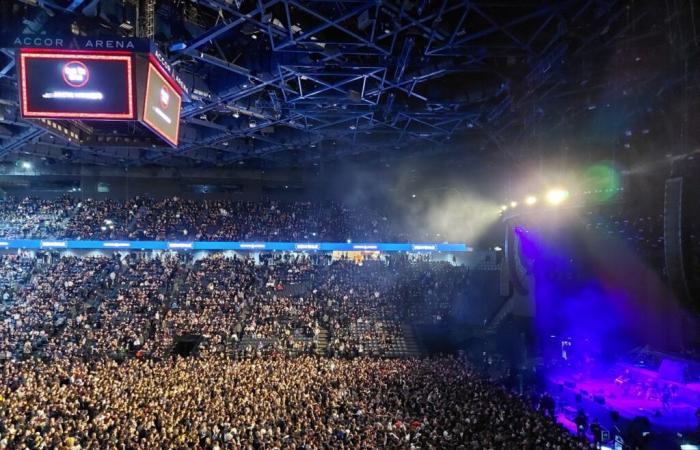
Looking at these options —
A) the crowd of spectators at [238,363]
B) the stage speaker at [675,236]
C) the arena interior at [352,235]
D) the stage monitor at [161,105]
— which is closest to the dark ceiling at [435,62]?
the arena interior at [352,235]

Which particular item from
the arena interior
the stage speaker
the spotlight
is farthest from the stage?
the stage speaker

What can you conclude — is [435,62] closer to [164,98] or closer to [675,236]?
[164,98]

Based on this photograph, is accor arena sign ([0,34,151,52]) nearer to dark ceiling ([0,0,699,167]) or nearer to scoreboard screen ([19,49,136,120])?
scoreboard screen ([19,49,136,120])

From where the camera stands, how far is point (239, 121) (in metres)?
22.8

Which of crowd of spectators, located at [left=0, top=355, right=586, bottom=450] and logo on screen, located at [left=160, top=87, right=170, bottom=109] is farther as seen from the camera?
crowd of spectators, located at [left=0, top=355, right=586, bottom=450]

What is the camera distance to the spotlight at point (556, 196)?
16011 mm

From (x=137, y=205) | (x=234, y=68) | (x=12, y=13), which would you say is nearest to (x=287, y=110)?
(x=234, y=68)

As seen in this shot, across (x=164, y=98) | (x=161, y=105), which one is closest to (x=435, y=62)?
(x=164, y=98)

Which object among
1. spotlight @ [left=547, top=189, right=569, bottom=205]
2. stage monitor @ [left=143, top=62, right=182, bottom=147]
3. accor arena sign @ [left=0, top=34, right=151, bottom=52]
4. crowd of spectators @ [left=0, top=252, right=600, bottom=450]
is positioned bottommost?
crowd of spectators @ [left=0, top=252, right=600, bottom=450]

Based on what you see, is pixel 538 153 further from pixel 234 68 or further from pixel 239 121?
pixel 239 121

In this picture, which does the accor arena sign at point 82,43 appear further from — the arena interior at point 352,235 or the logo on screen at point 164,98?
the logo on screen at point 164,98

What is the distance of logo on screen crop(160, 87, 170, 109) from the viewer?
10.8 meters

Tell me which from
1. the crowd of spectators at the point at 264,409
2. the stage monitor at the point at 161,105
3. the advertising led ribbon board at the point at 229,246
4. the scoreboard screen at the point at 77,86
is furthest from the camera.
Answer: the advertising led ribbon board at the point at 229,246

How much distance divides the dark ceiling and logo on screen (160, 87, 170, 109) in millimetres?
1361
